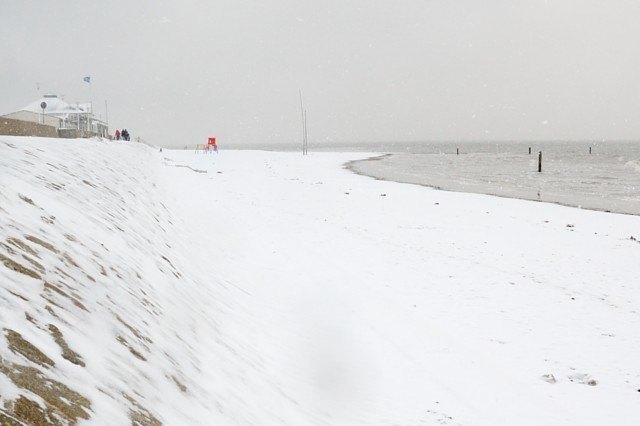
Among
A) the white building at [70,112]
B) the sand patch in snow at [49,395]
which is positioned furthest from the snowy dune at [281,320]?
the white building at [70,112]

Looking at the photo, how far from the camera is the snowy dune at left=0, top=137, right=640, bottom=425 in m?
2.90

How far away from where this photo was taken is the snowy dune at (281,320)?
290 cm

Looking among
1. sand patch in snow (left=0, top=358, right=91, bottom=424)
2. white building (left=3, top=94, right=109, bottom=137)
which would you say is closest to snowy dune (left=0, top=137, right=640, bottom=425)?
sand patch in snow (left=0, top=358, right=91, bottom=424)

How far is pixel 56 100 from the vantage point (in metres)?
69.6

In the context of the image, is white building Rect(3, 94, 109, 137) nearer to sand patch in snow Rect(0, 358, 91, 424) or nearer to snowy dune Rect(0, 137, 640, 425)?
snowy dune Rect(0, 137, 640, 425)

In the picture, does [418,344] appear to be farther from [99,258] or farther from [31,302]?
[31,302]

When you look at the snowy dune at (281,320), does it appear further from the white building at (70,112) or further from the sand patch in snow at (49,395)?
the white building at (70,112)

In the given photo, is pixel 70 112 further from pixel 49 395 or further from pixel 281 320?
pixel 49 395

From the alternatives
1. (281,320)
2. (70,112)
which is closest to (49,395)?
(281,320)

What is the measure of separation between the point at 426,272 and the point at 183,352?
6.34 m

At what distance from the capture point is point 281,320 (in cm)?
656

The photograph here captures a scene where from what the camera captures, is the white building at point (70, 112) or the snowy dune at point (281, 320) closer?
the snowy dune at point (281, 320)

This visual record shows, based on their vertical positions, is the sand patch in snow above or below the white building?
below


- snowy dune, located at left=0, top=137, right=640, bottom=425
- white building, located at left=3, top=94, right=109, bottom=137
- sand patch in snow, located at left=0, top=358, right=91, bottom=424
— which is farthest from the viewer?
white building, located at left=3, top=94, right=109, bottom=137
